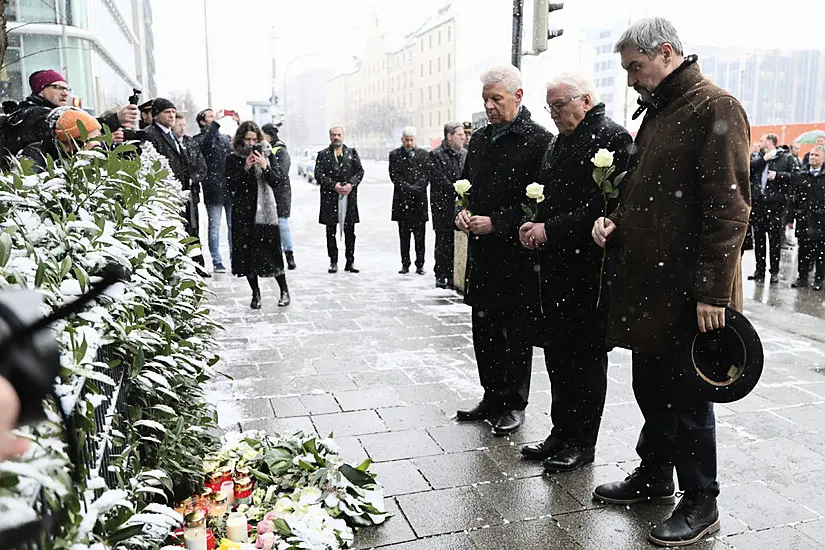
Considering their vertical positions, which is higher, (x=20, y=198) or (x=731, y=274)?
(x=20, y=198)

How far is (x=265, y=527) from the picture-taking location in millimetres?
3092

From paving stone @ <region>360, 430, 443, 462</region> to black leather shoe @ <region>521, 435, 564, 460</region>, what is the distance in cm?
52

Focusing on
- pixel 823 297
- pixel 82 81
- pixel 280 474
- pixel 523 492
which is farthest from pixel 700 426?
pixel 82 81

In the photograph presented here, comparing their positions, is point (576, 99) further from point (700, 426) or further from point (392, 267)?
point (392, 267)

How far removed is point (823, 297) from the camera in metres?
9.11

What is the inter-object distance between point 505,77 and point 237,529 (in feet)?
9.19

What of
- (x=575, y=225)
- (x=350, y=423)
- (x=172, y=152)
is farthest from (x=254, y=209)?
(x=575, y=225)

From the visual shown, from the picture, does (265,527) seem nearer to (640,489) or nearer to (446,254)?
(640,489)

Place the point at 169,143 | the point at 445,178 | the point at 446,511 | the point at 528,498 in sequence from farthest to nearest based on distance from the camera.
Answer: the point at 169,143, the point at 445,178, the point at 528,498, the point at 446,511

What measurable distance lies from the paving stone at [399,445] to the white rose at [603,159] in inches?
74.9

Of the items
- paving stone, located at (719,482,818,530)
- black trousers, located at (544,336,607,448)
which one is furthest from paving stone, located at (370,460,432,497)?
paving stone, located at (719,482,818,530)

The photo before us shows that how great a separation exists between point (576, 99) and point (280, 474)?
2.47 metres

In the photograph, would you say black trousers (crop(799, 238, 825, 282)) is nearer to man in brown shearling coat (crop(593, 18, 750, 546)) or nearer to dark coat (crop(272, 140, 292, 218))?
dark coat (crop(272, 140, 292, 218))

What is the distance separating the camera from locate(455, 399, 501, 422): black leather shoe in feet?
15.3
